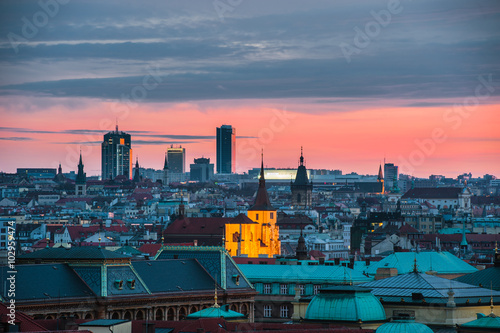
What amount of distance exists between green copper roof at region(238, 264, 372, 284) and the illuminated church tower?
45.5 meters

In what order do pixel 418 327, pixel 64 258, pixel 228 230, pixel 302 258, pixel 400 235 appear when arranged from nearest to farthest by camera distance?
pixel 418 327
pixel 64 258
pixel 302 258
pixel 228 230
pixel 400 235

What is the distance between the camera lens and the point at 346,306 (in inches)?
2562

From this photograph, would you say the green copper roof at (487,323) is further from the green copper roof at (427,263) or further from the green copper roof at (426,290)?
the green copper roof at (427,263)

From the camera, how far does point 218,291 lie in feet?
273

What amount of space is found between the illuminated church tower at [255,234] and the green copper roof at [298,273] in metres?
45.5

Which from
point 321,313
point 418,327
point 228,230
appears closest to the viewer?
point 418,327

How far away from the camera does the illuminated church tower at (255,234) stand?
156 m

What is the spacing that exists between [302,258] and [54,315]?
183 feet

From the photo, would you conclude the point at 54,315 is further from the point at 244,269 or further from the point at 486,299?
the point at 244,269

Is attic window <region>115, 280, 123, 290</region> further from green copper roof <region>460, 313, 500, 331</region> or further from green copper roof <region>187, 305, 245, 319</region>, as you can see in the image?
green copper roof <region>460, 313, 500, 331</region>

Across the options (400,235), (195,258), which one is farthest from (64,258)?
(400,235)

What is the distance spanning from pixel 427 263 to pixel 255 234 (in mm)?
59114

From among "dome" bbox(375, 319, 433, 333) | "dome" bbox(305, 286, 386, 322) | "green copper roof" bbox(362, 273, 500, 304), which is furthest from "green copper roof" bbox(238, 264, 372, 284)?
"dome" bbox(375, 319, 433, 333)

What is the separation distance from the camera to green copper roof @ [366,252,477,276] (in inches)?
3954
